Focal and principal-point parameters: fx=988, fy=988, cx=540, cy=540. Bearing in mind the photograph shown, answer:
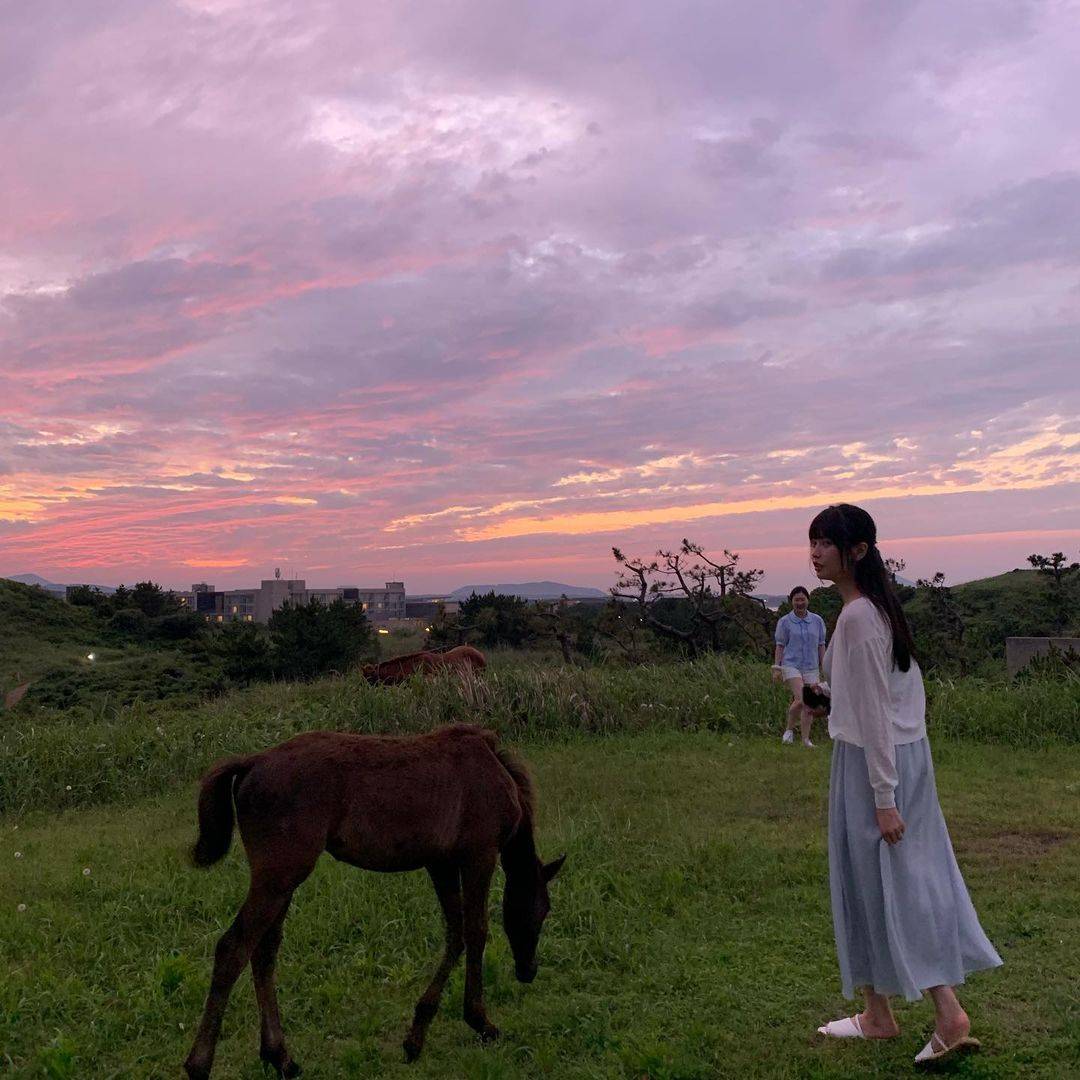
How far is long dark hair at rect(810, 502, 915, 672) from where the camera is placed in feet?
13.1

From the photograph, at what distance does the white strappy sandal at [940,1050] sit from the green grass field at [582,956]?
6 cm

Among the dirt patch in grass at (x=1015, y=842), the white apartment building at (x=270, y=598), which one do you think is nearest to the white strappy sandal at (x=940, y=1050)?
the dirt patch in grass at (x=1015, y=842)

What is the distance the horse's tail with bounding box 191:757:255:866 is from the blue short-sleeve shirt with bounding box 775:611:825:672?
837 centimetres

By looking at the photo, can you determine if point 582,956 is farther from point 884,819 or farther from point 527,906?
point 884,819

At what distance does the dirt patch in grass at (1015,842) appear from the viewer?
7133mm

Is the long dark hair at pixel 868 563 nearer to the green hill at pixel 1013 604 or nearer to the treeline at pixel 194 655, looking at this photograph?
the treeline at pixel 194 655

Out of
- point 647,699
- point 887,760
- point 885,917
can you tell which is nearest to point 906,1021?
point 885,917

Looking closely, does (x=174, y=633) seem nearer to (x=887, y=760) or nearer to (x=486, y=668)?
(x=486, y=668)

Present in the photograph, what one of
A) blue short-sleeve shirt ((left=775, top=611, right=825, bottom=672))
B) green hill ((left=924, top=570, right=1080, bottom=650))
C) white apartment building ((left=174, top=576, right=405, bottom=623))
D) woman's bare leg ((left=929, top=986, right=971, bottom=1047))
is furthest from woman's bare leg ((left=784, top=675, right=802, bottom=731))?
white apartment building ((left=174, top=576, right=405, bottom=623))

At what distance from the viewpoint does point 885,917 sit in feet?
12.8

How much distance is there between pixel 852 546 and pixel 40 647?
78.8 feet

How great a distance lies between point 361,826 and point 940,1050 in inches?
98.9

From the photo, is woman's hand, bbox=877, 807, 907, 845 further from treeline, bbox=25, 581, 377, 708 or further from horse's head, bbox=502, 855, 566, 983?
treeline, bbox=25, 581, 377, 708

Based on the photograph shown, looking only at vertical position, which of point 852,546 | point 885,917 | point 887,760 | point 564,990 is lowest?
point 564,990
